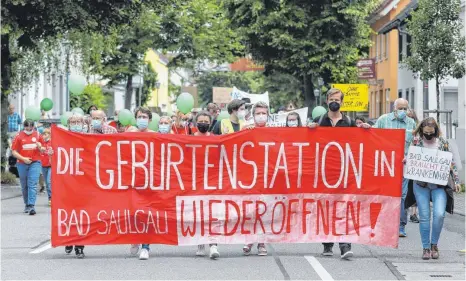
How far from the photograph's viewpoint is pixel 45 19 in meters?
26.0

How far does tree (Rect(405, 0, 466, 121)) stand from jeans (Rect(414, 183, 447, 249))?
13907 millimetres

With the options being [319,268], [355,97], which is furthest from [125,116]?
[355,97]

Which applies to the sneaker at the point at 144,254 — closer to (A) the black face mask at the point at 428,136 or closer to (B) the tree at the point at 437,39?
(A) the black face mask at the point at 428,136

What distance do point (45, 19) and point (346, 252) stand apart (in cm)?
1489

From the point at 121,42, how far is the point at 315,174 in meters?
32.8

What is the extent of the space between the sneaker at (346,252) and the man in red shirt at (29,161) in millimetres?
8203

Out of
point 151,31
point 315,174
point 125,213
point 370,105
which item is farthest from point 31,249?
point 370,105

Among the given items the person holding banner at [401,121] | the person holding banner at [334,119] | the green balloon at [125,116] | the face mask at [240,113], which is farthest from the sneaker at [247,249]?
the green balloon at [125,116]

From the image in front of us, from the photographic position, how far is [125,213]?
1280 cm

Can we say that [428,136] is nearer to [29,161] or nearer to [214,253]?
[214,253]

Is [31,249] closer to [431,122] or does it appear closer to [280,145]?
[280,145]

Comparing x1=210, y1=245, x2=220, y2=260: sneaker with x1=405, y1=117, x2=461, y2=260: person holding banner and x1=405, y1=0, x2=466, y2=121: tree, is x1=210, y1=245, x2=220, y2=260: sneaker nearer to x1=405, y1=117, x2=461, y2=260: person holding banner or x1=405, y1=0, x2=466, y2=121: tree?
x1=405, y1=117, x2=461, y2=260: person holding banner

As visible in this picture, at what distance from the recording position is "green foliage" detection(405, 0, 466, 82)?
26750mm

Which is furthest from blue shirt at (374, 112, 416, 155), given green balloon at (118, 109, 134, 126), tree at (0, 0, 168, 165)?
tree at (0, 0, 168, 165)
